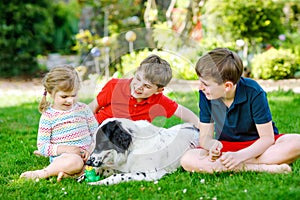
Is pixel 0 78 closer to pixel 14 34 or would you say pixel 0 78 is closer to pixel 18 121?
pixel 14 34

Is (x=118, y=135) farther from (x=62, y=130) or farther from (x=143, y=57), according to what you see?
(x=143, y=57)

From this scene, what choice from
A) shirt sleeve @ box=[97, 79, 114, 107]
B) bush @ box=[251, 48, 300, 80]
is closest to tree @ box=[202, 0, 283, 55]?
bush @ box=[251, 48, 300, 80]

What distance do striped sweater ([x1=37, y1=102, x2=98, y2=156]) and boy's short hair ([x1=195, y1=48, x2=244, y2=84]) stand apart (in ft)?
3.10

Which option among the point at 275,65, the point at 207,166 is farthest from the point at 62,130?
the point at 275,65

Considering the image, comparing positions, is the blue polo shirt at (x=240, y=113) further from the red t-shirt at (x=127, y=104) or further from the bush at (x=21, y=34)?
the bush at (x=21, y=34)

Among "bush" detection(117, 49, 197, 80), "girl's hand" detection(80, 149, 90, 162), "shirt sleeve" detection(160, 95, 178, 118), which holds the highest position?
"bush" detection(117, 49, 197, 80)

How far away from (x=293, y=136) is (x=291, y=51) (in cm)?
528

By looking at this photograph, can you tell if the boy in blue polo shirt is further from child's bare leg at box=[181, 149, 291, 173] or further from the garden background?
the garden background

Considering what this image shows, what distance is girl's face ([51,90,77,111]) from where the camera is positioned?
11.5 ft

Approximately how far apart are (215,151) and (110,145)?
0.71 metres

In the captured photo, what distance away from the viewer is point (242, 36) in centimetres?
856

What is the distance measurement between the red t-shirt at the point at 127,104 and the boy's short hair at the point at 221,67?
1.80 ft

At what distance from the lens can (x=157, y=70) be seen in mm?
3486

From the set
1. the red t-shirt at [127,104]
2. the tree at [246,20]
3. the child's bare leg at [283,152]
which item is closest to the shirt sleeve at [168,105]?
the red t-shirt at [127,104]
